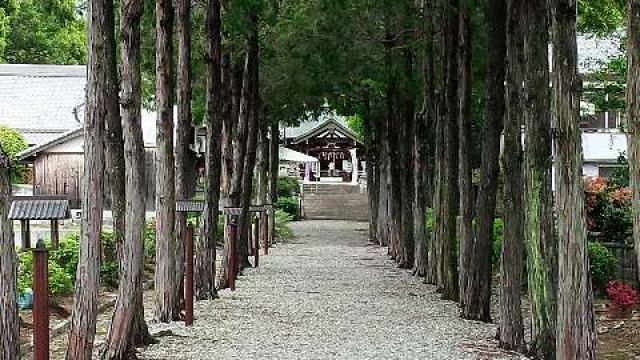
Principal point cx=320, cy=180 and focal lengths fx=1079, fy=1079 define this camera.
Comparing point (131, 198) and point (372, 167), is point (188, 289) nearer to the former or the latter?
point (131, 198)

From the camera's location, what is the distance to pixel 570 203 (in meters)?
9.82

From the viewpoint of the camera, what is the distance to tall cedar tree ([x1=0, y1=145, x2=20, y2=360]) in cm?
810

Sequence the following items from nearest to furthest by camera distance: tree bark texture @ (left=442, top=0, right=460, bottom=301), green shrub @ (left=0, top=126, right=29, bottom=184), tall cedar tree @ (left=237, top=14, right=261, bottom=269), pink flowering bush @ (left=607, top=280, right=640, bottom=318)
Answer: pink flowering bush @ (left=607, top=280, right=640, bottom=318) → tree bark texture @ (left=442, top=0, right=460, bottom=301) → tall cedar tree @ (left=237, top=14, right=261, bottom=269) → green shrub @ (left=0, top=126, right=29, bottom=184)

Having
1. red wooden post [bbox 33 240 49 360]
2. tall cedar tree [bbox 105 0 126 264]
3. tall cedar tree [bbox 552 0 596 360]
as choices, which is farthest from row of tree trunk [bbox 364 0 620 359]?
tall cedar tree [bbox 105 0 126 264]

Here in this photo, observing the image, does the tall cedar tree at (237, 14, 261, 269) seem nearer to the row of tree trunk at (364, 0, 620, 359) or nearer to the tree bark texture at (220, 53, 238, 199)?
the tree bark texture at (220, 53, 238, 199)

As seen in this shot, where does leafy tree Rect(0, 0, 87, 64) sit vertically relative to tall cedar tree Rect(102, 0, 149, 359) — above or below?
above

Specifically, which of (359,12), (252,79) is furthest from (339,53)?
(252,79)

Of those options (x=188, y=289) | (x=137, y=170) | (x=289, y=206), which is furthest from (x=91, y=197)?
(x=289, y=206)

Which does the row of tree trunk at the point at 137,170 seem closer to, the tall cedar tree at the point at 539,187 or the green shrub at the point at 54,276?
the green shrub at the point at 54,276

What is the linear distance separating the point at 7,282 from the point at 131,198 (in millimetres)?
4247

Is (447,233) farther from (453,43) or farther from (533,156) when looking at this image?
(533,156)

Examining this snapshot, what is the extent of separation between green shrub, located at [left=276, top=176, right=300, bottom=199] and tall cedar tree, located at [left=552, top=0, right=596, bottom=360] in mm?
47368

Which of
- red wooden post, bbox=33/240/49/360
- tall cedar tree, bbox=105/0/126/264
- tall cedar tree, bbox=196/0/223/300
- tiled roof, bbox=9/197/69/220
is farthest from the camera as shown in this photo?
tall cedar tree, bbox=196/0/223/300

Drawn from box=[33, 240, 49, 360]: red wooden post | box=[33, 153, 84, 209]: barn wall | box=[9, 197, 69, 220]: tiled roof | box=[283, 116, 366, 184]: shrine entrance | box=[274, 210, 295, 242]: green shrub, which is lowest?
box=[274, 210, 295, 242]: green shrub
